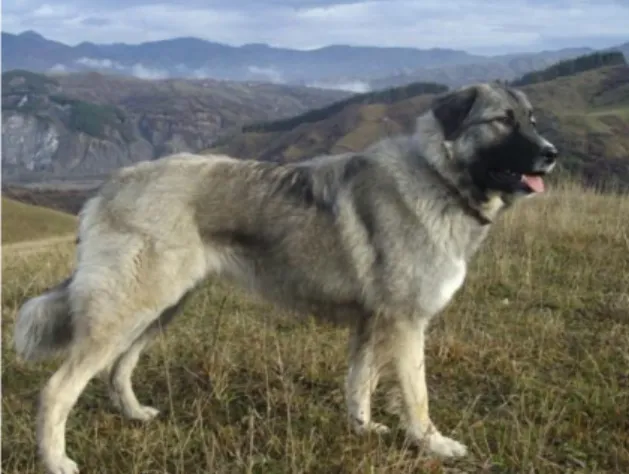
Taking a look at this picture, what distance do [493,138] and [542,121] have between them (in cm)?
7299

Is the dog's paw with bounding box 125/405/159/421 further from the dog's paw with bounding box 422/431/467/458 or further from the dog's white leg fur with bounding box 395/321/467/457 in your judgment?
the dog's paw with bounding box 422/431/467/458

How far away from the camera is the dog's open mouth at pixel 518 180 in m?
4.03

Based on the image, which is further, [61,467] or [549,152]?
[549,152]

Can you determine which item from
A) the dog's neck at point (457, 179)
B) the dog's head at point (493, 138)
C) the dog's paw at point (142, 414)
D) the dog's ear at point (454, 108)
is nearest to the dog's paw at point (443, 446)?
the dog's neck at point (457, 179)

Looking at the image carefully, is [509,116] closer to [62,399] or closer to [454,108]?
[454,108]

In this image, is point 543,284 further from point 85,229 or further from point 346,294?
point 85,229

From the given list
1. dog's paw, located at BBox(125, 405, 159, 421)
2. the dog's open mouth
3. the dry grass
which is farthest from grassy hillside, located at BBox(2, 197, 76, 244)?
the dog's open mouth

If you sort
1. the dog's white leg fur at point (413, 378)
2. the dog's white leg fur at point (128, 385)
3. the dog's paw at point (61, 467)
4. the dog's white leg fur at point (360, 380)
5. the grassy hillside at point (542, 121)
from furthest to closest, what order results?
the grassy hillside at point (542, 121)
the dog's white leg fur at point (128, 385)
the dog's white leg fur at point (360, 380)
the dog's white leg fur at point (413, 378)
the dog's paw at point (61, 467)

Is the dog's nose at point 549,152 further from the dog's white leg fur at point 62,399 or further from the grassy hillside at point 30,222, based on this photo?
the grassy hillside at point 30,222

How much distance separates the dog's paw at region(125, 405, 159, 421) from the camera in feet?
13.3

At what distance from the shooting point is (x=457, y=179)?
4129 millimetres

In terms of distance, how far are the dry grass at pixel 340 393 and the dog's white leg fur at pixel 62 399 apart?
0.11 metres

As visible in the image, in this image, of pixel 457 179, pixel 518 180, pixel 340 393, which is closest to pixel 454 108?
pixel 457 179

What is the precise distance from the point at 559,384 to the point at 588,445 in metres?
0.80
